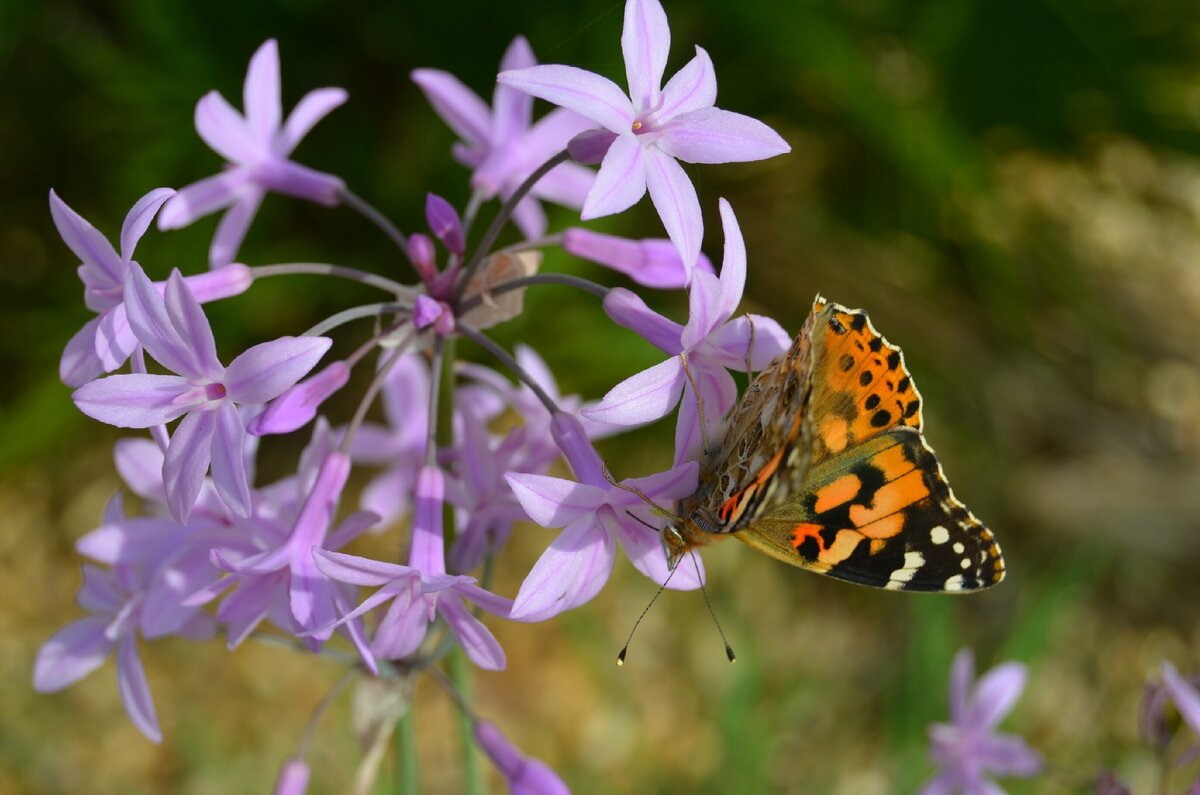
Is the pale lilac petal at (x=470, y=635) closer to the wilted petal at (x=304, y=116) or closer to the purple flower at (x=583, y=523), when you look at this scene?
the purple flower at (x=583, y=523)

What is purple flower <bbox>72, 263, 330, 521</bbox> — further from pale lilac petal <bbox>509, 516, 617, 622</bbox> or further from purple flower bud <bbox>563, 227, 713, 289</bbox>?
purple flower bud <bbox>563, 227, 713, 289</bbox>

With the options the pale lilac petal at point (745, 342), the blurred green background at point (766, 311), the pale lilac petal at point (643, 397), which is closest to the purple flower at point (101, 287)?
the pale lilac petal at point (643, 397)

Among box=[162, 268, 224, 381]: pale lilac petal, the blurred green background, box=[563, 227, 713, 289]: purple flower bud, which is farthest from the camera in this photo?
the blurred green background

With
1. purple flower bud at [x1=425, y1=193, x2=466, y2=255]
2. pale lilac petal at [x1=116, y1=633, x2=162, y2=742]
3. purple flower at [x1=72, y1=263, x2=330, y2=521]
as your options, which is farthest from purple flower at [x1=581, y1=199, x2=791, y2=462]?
pale lilac petal at [x1=116, y1=633, x2=162, y2=742]

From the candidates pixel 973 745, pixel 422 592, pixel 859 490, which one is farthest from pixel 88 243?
pixel 973 745

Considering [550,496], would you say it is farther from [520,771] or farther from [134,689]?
[134,689]

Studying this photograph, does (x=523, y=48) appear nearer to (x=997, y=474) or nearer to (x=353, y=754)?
(x=353, y=754)
